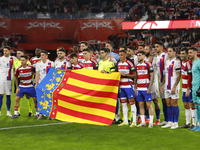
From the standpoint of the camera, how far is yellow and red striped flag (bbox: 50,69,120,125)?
729 centimetres

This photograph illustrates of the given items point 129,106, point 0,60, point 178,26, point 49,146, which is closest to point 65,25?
point 178,26

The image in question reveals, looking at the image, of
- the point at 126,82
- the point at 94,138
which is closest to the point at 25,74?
the point at 126,82

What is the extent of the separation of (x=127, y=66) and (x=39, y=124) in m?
A: 2.81

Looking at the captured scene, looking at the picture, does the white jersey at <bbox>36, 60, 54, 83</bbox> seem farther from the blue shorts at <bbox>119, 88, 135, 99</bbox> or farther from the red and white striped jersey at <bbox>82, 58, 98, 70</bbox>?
the blue shorts at <bbox>119, 88, 135, 99</bbox>

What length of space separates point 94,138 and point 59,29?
85.0 ft

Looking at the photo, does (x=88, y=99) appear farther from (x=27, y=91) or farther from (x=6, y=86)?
(x=6, y=86)

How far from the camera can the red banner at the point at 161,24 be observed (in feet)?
90.3

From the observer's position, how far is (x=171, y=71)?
7.28m

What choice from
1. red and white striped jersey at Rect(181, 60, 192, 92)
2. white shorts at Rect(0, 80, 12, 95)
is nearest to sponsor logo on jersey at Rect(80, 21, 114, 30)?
white shorts at Rect(0, 80, 12, 95)

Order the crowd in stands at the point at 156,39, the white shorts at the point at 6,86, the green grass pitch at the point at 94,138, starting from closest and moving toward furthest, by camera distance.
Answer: the green grass pitch at the point at 94,138, the white shorts at the point at 6,86, the crowd in stands at the point at 156,39

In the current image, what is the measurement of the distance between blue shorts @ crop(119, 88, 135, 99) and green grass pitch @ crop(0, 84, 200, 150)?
0.78 m

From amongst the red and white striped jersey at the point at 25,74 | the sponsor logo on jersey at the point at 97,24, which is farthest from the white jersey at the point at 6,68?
the sponsor logo on jersey at the point at 97,24

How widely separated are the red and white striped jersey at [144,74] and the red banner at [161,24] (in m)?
21.7

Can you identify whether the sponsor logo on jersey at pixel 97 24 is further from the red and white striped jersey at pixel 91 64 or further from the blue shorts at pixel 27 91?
the red and white striped jersey at pixel 91 64
